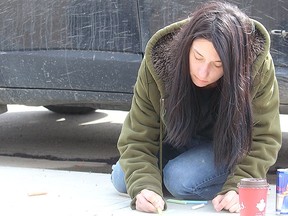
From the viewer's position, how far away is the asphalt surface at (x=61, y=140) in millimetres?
4672

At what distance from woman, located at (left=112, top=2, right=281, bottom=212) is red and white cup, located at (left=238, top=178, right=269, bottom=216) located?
0.24 m

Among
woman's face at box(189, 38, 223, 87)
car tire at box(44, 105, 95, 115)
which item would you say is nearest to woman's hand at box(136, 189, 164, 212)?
woman's face at box(189, 38, 223, 87)

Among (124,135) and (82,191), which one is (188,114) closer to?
(124,135)

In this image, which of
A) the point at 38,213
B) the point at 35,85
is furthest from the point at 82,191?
the point at 35,85

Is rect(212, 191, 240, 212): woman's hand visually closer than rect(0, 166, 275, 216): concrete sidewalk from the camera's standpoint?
Yes

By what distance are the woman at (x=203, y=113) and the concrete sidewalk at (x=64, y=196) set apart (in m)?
0.09

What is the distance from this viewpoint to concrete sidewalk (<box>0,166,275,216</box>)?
11.1 ft

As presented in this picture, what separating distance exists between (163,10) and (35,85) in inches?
29.9

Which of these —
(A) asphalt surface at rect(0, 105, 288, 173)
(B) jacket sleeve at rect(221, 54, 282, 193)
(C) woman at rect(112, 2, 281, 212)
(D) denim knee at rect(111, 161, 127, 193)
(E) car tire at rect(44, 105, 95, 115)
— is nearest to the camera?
(C) woman at rect(112, 2, 281, 212)

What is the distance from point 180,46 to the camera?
318cm

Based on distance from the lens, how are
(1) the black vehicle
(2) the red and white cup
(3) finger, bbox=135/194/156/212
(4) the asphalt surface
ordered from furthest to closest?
(4) the asphalt surface < (1) the black vehicle < (3) finger, bbox=135/194/156/212 < (2) the red and white cup

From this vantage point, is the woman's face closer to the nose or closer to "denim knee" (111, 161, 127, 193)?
the nose

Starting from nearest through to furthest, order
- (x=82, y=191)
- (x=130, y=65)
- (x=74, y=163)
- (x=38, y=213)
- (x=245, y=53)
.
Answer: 1. (x=245, y=53)
2. (x=38, y=213)
3. (x=82, y=191)
4. (x=130, y=65)
5. (x=74, y=163)

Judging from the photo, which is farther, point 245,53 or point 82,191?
point 82,191
